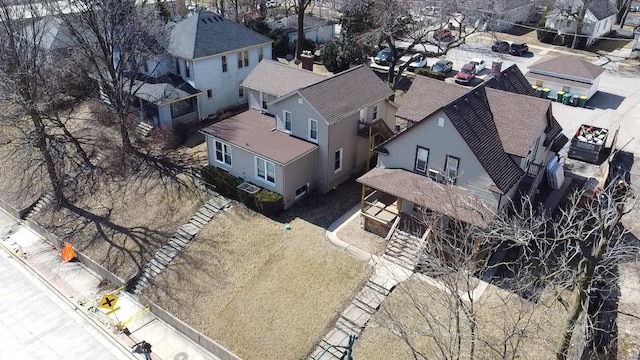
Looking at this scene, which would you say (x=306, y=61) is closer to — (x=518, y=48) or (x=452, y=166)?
(x=452, y=166)

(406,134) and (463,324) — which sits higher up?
(406,134)

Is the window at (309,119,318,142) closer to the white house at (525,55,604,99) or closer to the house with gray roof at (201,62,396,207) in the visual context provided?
the house with gray roof at (201,62,396,207)

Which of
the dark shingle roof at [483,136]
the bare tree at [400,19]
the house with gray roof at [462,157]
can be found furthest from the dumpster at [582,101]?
the dark shingle roof at [483,136]

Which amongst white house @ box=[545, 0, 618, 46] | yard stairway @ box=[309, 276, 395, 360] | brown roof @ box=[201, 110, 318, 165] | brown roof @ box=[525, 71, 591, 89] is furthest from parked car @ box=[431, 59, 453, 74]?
yard stairway @ box=[309, 276, 395, 360]

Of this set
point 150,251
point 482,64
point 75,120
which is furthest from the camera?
point 482,64

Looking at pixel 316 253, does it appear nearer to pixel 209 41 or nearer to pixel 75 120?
pixel 209 41

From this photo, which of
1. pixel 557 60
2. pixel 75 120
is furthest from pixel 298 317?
pixel 557 60

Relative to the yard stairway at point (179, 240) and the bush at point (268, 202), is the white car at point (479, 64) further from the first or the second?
the yard stairway at point (179, 240)
